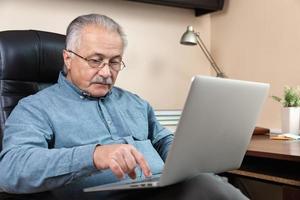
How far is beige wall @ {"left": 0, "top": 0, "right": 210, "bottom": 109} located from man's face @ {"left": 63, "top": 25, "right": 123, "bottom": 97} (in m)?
0.67

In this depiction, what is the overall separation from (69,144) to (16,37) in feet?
1.55

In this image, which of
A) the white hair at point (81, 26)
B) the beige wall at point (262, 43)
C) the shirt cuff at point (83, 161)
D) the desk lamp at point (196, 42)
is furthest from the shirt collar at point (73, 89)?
the beige wall at point (262, 43)

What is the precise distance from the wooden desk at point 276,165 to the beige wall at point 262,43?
1.62 feet

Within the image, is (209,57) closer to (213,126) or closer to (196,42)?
(196,42)

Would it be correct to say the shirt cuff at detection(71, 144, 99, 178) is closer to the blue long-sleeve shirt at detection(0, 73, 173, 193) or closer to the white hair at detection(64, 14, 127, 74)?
the blue long-sleeve shirt at detection(0, 73, 173, 193)

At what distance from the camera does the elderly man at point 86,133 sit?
948 mm

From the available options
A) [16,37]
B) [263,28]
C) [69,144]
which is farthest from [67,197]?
[263,28]

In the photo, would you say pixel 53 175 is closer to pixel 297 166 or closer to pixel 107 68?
pixel 107 68

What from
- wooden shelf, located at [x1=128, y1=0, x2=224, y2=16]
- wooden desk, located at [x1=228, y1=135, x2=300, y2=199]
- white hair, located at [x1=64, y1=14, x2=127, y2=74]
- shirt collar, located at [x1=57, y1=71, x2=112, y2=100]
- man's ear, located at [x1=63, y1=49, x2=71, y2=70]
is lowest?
wooden desk, located at [x1=228, y1=135, x2=300, y2=199]

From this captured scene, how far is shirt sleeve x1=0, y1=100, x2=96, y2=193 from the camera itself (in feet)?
3.12

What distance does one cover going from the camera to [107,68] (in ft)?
4.26

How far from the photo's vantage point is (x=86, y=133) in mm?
1220

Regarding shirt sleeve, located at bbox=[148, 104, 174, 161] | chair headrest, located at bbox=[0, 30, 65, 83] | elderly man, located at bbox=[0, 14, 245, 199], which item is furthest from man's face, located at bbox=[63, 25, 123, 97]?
shirt sleeve, located at bbox=[148, 104, 174, 161]

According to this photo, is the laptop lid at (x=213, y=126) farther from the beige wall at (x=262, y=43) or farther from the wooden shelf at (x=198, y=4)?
the wooden shelf at (x=198, y=4)
